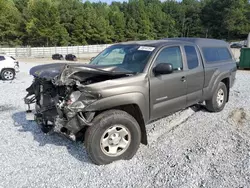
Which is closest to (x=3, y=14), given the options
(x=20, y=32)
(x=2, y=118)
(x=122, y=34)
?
(x=20, y=32)

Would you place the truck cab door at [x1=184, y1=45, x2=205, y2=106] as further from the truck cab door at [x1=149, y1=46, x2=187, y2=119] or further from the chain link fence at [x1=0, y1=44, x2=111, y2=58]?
the chain link fence at [x1=0, y1=44, x2=111, y2=58]

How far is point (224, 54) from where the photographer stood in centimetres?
571

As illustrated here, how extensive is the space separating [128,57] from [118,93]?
1.13 meters

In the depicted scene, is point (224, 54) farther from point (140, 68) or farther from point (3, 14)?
point (3, 14)

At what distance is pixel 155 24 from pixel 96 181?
89.1 metres

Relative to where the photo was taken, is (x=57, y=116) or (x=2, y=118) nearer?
(x=57, y=116)

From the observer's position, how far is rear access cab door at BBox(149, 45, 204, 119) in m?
3.76

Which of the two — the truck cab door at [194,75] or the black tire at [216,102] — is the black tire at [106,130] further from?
the black tire at [216,102]

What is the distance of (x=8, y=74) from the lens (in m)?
11.5

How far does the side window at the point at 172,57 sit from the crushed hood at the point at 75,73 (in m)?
0.67

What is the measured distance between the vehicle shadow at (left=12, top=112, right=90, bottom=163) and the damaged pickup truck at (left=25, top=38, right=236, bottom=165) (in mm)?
267

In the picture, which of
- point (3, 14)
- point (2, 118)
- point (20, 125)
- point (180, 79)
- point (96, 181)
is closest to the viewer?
point (96, 181)

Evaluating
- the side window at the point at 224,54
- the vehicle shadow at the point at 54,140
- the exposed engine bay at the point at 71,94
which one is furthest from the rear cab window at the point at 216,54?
the vehicle shadow at the point at 54,140

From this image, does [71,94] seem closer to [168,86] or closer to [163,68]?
[163,68]
